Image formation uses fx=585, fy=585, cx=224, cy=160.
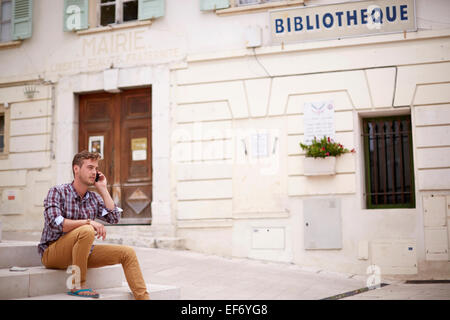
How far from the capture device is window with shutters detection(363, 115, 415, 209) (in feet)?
33.0

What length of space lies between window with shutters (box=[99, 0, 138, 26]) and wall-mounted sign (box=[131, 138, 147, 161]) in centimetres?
248

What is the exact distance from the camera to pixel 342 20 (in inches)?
407

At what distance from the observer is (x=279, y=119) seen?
413 inches

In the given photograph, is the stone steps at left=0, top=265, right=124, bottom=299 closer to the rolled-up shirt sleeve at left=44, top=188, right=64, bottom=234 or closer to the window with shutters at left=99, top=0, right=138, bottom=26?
the rolled-up shirt sleeve at left=44, top=188, right=64, bottom=234

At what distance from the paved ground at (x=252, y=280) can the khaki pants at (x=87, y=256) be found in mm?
1830

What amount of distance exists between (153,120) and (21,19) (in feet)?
13.0

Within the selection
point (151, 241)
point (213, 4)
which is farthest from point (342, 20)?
point (151, 241)

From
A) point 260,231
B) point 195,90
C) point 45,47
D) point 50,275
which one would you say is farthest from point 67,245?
point 45,47

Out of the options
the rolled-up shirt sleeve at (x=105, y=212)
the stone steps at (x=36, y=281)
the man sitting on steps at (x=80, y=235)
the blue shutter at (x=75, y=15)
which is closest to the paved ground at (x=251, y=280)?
the stone steps at (x=36, y=281)

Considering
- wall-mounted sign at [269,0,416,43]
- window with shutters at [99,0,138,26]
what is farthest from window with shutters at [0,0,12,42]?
wall-mounted sign at [269,0,416,43]

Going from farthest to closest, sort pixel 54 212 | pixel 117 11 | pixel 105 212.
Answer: pixel 117 11 < pixel 105 212 < pixel 54 212

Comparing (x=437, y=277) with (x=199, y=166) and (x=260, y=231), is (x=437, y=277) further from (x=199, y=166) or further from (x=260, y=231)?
(x=199, y=166)

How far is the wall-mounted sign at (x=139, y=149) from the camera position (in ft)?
38.1

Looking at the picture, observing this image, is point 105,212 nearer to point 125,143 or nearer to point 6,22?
point 125,143
